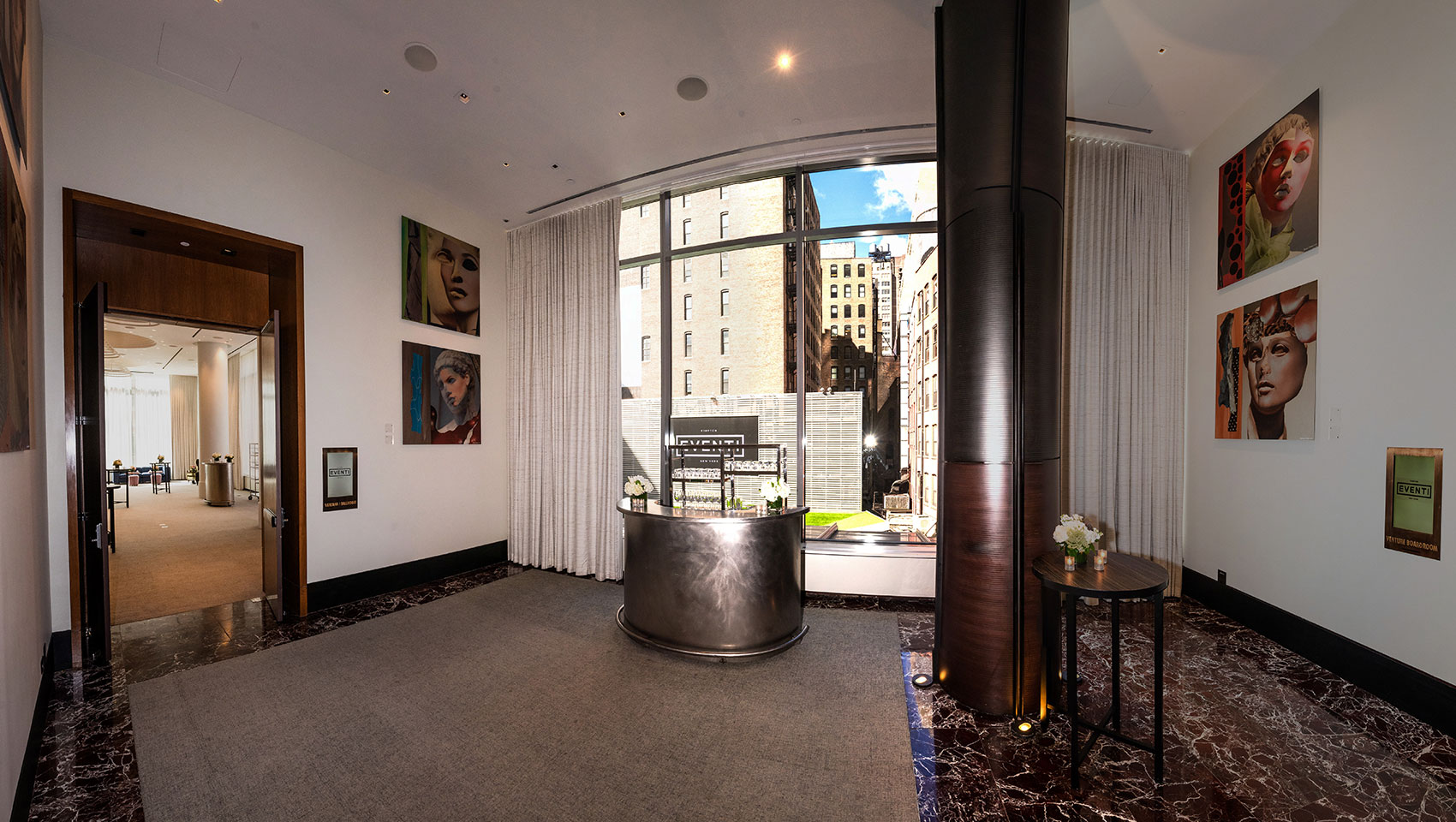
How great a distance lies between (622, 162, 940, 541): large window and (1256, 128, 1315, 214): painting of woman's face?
2.21m

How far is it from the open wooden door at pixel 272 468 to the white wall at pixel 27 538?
118 cm

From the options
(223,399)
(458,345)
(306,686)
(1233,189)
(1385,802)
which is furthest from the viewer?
(223,399)

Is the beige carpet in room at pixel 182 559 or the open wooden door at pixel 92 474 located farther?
the beige carpet in room at pixel 182 559

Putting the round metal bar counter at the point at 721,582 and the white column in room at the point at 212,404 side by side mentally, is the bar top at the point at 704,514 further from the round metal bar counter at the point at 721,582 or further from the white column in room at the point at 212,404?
the white column in room at the point at 212,404

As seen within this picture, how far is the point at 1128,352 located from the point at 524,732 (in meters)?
5.19

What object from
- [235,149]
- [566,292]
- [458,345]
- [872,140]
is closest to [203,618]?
[458,345]

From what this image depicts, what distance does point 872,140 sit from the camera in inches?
183

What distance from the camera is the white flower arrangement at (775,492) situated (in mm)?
3805

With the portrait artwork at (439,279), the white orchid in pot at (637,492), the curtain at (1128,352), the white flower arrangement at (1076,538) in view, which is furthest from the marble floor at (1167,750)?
the portrait artwork at (439,279)

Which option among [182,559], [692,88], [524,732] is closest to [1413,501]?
[524,732]

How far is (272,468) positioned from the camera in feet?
15.1

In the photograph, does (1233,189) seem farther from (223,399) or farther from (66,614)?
(223,399)

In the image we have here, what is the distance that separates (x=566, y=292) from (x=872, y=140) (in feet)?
11.2

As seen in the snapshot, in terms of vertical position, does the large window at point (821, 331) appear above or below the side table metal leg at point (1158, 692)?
above
